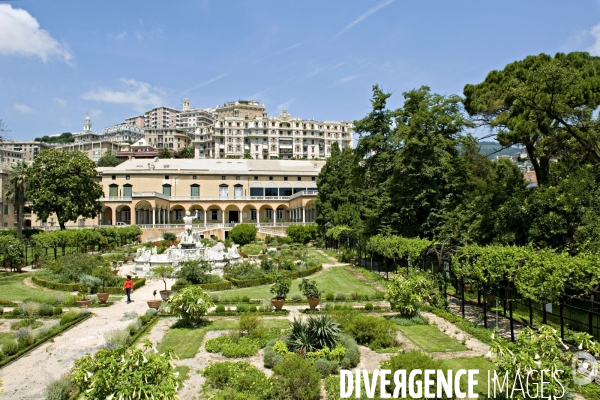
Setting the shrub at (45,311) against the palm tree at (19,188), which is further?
the palm tree at (19,188)

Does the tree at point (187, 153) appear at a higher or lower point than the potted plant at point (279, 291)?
higher

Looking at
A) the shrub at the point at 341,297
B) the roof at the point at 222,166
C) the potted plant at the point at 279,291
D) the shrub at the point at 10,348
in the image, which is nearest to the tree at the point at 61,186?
the roof at the point at 222,166

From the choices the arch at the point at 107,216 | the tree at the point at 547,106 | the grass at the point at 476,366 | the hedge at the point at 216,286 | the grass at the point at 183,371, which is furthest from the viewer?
the arch at the point at 107,216

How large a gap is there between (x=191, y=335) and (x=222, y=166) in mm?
57940

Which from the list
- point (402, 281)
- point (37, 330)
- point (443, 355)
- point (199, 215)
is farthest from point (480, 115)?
point (199, 215)

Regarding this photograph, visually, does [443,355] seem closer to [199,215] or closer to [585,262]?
[585,262]

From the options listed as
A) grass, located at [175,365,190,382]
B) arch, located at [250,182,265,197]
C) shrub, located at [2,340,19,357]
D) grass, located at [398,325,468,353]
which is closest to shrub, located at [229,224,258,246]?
arch, located at [250,182,265,197]

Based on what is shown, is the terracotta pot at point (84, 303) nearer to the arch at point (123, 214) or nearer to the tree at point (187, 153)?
the arch at point (123, 214)

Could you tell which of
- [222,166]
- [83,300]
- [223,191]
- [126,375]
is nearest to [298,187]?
[223,191]

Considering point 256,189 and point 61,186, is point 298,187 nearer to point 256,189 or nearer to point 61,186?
point 256,189

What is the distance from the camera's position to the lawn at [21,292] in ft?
68.7

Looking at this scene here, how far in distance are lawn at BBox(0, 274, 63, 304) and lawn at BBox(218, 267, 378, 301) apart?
8461mm

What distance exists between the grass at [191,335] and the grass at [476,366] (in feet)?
19.8

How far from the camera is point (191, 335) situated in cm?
1463
